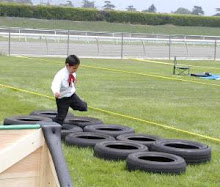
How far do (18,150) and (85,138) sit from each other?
5.19 m

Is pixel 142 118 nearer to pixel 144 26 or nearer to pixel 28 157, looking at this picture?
pixel 28 157

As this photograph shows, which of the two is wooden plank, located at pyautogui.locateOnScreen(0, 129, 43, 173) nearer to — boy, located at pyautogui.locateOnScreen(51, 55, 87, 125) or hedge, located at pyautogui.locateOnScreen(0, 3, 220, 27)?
boy, located at pyautogui.locateOnScreen(51, 55, 87, 125)

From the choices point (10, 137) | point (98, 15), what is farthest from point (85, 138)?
point (98, 15)

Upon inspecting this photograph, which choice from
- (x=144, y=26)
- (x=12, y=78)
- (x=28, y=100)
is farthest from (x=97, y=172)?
(x=144, y=26)

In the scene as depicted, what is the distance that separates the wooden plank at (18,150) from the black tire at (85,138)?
470cm

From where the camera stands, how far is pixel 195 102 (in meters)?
14.8

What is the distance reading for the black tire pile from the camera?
23.2 ft

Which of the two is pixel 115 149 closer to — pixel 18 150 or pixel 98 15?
pixel 18 150

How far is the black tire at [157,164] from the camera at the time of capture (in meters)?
6.96

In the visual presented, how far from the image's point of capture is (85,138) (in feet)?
28.7

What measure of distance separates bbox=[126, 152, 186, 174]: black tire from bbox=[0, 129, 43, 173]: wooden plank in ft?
11.5

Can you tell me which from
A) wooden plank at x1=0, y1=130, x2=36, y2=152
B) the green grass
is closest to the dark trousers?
wooden plank at x1=0, y1=130, x2=36, y2=152

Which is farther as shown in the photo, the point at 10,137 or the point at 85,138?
the point at 85,138

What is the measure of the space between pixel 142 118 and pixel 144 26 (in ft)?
201
